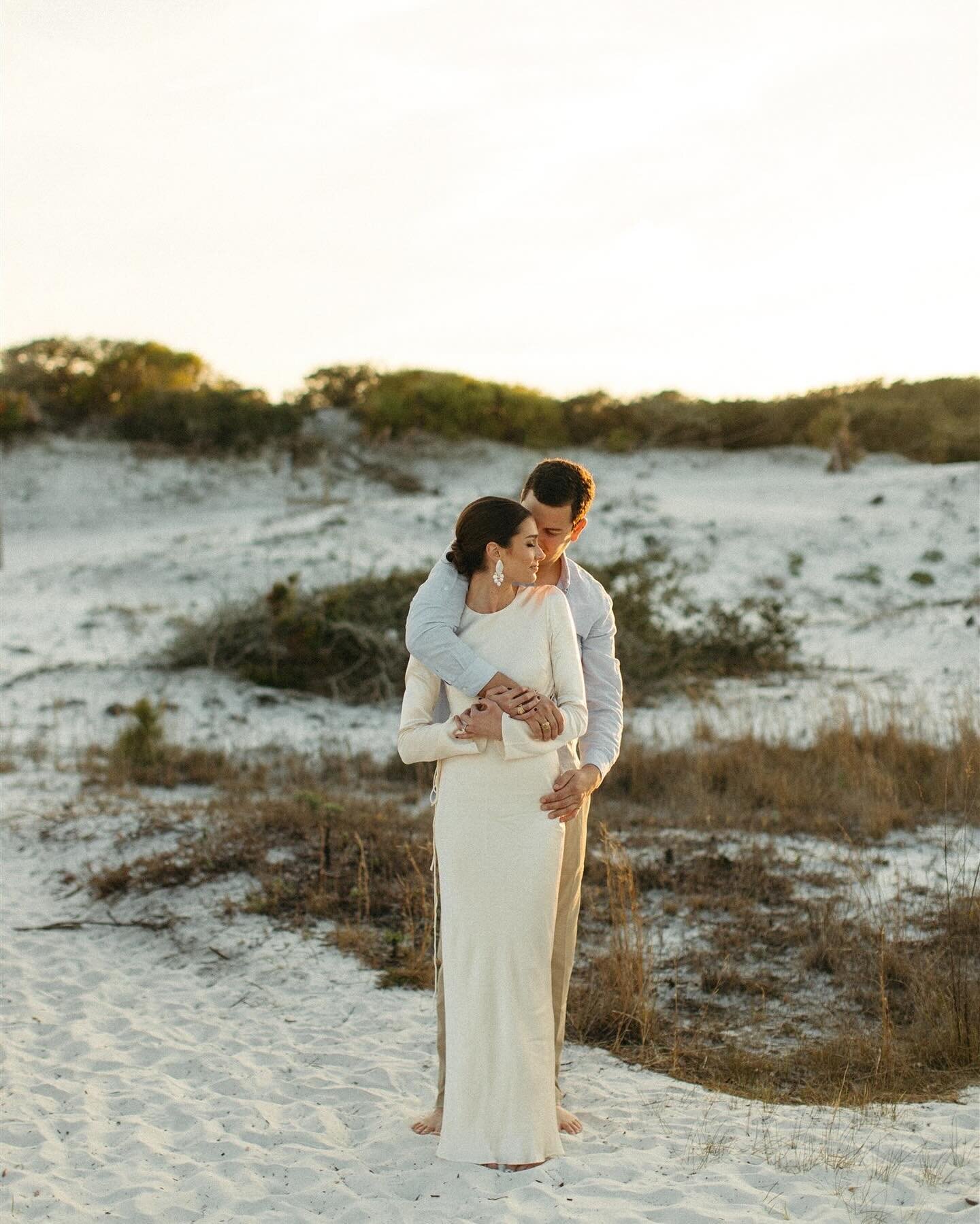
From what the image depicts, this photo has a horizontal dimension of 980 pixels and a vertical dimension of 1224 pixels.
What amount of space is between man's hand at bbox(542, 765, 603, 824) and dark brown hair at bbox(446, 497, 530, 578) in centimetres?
67

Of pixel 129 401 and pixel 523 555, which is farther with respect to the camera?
pixel 129 401

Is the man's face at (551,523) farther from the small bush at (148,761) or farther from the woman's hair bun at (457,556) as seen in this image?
the small bush at (148,761)

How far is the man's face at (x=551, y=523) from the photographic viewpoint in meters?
3.46

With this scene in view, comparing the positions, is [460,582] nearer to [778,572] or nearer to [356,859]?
[356,859]

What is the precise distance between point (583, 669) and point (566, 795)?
1.74 ft

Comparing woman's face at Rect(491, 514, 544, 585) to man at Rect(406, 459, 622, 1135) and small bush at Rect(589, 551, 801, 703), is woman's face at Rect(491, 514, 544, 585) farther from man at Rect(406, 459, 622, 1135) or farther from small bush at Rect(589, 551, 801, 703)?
small bush at Rect(589, 551, 801, 703)

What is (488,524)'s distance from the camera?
3.22 meters

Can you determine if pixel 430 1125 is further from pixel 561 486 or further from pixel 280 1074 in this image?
pixel 561 486

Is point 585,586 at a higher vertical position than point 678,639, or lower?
higher

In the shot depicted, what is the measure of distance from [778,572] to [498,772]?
13814mm

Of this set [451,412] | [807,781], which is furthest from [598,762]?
[451,412]

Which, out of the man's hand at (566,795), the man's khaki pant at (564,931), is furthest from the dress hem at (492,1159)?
the man's hand at (566,795)

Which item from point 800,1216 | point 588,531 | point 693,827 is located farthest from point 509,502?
point 588,531

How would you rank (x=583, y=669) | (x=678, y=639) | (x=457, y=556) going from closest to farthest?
(x=457, y=556) → (x=583, y=669) → (x=678, y=639)
